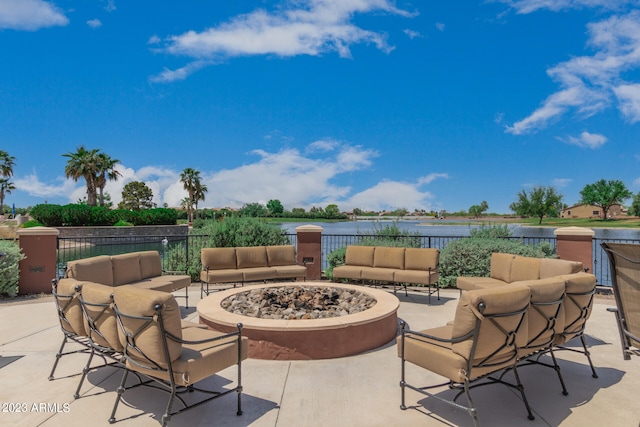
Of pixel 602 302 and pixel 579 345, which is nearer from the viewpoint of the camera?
pixel 579 345

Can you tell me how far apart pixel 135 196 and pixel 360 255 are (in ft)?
197

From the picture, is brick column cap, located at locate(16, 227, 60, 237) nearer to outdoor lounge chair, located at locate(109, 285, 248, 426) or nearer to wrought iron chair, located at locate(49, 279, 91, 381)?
wrought iron chair, located at locate(49, 279, 91, 381)

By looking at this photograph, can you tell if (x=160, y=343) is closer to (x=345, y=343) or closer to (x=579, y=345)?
(x=345, y=343)

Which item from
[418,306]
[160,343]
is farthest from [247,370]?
[418,306]

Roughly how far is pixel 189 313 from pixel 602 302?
7679 millimetres

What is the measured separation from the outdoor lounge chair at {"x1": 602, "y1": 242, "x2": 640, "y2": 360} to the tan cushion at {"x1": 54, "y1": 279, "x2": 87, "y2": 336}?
14.5 ft

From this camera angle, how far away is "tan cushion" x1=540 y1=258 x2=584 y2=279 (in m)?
5.12

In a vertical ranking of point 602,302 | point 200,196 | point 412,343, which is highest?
point 200,196

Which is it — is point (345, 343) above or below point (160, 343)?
below

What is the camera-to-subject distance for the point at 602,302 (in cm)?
726

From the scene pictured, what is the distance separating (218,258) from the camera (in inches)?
292

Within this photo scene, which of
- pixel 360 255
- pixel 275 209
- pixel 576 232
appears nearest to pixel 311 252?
pixel 360 255

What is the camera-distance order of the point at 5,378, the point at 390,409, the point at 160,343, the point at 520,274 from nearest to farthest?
the point at 160,343, the point at 390,409, the point at 5,378, the point at 520,274

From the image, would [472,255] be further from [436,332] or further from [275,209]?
[275,209]
